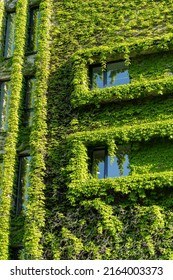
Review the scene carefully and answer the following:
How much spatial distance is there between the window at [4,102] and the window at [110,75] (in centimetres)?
423

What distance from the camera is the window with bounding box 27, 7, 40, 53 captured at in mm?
22391

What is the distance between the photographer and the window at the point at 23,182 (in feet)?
62.7

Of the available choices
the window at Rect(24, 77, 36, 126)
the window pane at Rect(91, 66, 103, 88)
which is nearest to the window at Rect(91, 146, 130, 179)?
the window pane at Rect(91, 66, 103, 88)

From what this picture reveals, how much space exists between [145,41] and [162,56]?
0.90 metres

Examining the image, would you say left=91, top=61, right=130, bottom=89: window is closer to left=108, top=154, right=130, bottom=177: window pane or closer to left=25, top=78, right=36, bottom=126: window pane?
left=25, top=78, right=36, bottom=126: window pane

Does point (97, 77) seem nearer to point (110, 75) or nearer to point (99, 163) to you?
point (110, 75)

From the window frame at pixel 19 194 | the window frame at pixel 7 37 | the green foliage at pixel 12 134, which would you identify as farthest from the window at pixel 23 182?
the window frame at pixel 7 37

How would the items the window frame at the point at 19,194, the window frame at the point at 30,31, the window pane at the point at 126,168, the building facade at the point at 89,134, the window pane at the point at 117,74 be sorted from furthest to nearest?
the window frame at the point at 30,31, the window pane at the point at 117,74, the window frame at the point at 19,194, the window pane at the point at 126,168, the building facade at the point at 89,134

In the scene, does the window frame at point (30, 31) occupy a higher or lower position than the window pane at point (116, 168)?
higher

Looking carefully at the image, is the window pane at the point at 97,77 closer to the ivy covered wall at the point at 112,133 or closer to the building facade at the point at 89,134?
the building facade at the point at 89,134

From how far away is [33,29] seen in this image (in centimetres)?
2294

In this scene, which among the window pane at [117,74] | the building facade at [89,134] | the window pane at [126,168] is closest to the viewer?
the building facade at [89,134]

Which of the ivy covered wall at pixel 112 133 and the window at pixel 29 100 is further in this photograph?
the window at pixel 29 100

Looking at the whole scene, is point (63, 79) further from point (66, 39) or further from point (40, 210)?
point (40, 210)
